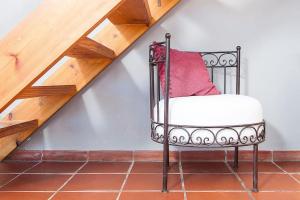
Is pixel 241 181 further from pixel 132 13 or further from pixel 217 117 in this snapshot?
pixel 132 13

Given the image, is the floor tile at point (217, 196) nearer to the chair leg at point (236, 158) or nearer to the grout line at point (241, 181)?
the grout line at point (241, 181)

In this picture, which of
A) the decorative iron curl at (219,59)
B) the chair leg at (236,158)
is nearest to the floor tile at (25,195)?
the chair leg at (236,158)

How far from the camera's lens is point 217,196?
1.41 m

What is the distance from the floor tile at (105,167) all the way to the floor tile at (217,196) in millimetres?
518

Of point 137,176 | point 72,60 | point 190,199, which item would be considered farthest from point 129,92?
point 190,199

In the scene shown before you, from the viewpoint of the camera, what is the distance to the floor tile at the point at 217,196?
138 cm

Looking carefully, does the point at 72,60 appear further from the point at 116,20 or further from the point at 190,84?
the point at 190,84

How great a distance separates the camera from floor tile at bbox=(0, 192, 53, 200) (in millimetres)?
1423

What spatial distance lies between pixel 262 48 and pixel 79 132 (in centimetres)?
127

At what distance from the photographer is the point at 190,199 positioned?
1.37 m

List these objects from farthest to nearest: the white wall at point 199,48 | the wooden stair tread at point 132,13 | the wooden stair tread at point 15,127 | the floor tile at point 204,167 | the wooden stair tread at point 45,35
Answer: the white wall at point 199,48, the floor tile at point 204,167, the wooden stair tread at point 15,127, the wooden stair tread at point 132,13, the wooden stair tread at point 45,35

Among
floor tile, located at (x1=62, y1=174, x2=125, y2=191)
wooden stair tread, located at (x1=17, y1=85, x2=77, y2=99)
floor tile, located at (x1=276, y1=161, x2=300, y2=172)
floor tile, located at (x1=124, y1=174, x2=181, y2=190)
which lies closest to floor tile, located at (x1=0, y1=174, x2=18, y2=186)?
floor tile, located at (x1=62, y1=174, x2=125, y2=191)

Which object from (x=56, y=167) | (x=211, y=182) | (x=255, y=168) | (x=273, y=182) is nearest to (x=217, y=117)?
(x=255, y=168)

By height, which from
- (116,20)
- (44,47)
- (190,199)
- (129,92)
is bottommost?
(190,199)
